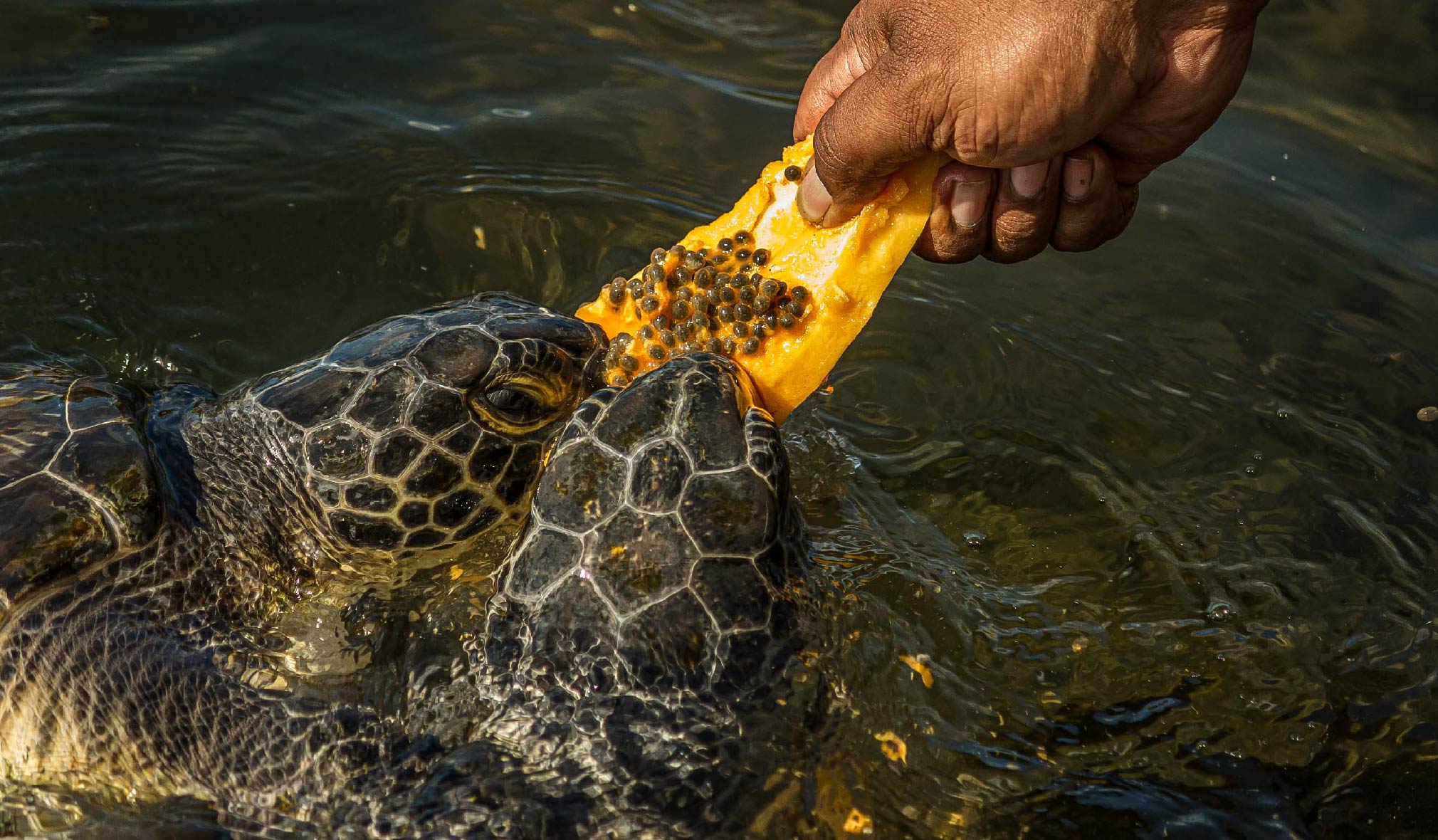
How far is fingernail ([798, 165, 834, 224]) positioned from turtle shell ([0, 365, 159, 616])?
238 centimetres

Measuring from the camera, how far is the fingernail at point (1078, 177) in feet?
11.8

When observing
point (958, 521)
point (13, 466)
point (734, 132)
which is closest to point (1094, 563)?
point (958, 521)

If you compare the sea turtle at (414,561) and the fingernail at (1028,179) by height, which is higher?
the fingernail at (1028,179)

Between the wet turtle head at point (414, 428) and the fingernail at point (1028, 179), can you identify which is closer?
the fingernail at point (1028, 179)

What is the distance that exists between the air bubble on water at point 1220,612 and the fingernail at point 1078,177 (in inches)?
65.3

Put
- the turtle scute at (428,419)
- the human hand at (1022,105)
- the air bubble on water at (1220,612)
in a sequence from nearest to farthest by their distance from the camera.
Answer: the human hand at (1022,105) < the turtle scute at (428,419) < the air bubble on water at (1220,612)

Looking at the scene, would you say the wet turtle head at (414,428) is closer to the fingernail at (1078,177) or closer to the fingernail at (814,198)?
the fingernail at (814,198)

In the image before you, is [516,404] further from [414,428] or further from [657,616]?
[657,616]

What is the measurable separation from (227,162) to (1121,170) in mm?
4606

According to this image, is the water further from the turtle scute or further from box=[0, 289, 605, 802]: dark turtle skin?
the turtle scute

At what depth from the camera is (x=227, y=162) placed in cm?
592

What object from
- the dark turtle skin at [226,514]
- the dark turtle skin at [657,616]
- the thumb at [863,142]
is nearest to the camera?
the dark turtle skin at [657,616]

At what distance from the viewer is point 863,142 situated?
129 inches

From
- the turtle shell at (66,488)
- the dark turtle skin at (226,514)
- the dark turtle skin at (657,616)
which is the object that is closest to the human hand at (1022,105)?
the dark turtle skin at (657,616)
